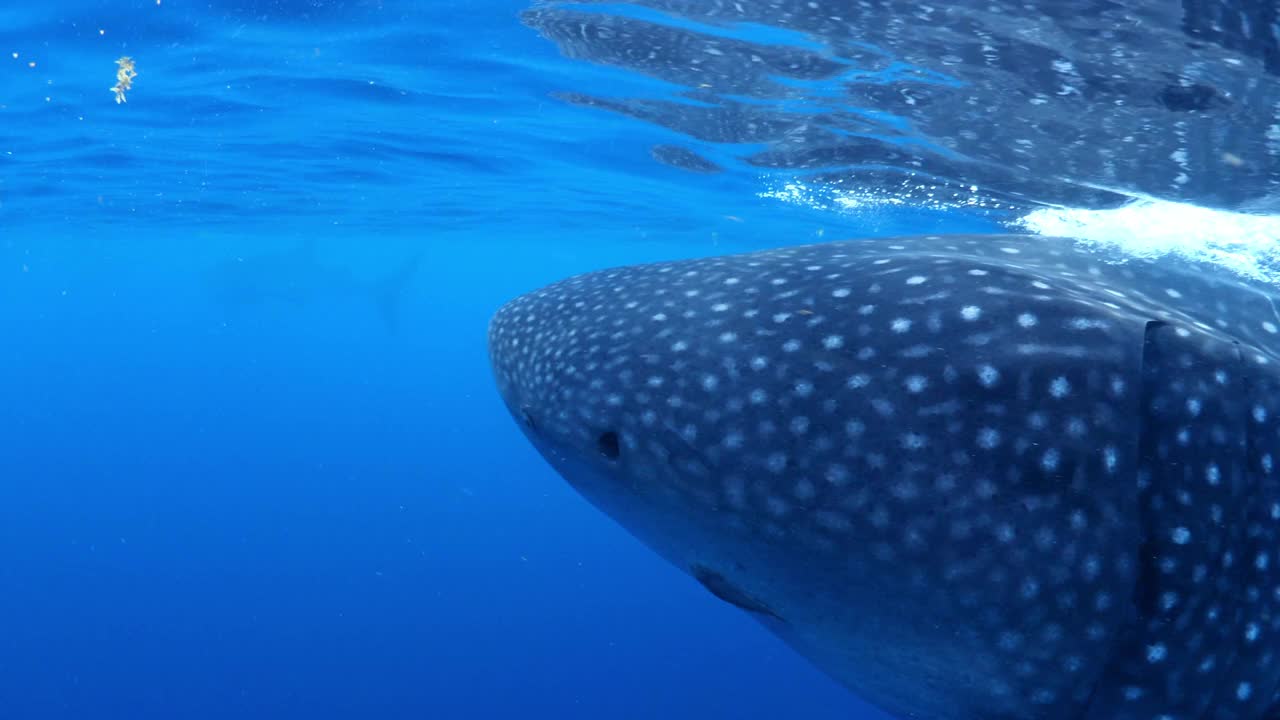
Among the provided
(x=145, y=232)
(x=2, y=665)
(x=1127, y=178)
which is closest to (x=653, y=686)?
(x=1127, y=178)

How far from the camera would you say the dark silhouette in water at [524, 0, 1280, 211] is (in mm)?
5992

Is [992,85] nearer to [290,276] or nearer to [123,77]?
[123,77]

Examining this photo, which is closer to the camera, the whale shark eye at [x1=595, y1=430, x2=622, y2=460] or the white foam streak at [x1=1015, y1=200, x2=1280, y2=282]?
the whale shark eye at [x1=595, y1=430, x2=622, y2=460]

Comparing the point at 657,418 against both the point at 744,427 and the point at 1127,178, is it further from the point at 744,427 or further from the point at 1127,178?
the point at 1127,178

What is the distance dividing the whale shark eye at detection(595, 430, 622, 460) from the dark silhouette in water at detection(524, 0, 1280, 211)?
5.06 m

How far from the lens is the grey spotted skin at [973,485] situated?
217cm

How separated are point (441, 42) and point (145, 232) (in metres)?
31.0

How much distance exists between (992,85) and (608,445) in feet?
22.7

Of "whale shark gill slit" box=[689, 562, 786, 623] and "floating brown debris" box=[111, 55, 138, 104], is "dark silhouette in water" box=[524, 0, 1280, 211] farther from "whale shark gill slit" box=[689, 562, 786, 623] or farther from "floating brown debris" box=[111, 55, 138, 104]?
"floating brown debris" box=[111, 55, 138, 104]

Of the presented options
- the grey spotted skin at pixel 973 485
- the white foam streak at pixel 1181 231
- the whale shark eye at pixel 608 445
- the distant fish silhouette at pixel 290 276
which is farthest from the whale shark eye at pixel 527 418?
the distant fish silhouette at pixel 290 276

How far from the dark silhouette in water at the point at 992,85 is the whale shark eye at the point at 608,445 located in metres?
5.06

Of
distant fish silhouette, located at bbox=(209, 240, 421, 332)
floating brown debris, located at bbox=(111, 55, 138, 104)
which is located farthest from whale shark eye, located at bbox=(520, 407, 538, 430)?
distant fish silhouette, located at bbox=(209, 240, 421, 332)

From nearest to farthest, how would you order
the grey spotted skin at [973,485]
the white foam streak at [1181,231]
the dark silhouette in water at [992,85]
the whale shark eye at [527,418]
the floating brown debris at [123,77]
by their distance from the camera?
the grey spotted skin at [973,485] → the whale shark eye at [527,418] → the dark silhouette in water at [992,85] → the floating brown debris at [123,77] → the white foam streak at [1181,231]

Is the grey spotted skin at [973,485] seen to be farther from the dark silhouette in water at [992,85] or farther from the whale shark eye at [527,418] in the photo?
the dark silhouette in water at [992,85]
